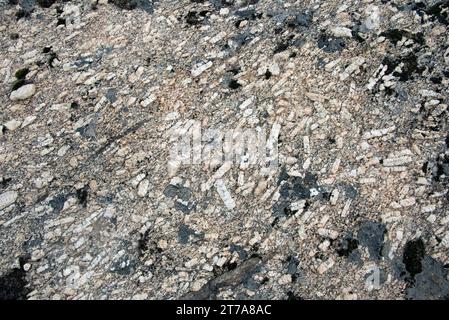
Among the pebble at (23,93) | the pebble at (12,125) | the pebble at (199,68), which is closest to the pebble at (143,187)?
the pebble at (199,68)

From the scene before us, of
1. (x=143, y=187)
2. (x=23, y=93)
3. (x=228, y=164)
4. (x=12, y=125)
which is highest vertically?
(x=23, y=93)

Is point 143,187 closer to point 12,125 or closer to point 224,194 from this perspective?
point 224,194

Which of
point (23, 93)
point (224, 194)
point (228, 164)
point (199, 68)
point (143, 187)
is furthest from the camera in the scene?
point (23, 93)

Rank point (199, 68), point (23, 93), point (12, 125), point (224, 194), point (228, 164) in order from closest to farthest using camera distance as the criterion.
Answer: point (224, 194), point (228, 164), point (12, 125), point (199, 68), point (23, 93)

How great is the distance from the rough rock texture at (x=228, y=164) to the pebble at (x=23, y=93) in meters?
0.06

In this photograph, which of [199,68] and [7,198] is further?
[199,68]

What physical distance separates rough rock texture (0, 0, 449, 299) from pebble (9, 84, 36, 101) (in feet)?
0.20

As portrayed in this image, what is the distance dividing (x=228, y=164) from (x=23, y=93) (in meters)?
5.95

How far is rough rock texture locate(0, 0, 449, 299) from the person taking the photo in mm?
9617

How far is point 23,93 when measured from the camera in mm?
12359

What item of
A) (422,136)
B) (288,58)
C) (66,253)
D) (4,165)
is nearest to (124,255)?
(66,253)

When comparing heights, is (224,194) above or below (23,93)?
below

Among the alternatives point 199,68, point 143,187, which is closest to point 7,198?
point 143,187

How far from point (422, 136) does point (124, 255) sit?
23.2ft
